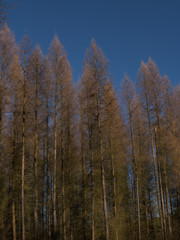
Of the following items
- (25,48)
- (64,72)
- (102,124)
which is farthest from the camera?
(64,72)

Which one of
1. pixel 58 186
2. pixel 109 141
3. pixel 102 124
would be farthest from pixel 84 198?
pixel 102 124

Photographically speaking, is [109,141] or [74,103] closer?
[109,141]

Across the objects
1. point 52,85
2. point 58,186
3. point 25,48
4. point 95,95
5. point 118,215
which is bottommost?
point 118,215

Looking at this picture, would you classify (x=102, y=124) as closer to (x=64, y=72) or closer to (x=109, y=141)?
(x=109, y=141)

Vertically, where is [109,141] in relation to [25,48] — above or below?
below

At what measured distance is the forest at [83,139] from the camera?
39.3 feet

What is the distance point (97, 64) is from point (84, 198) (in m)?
8.01

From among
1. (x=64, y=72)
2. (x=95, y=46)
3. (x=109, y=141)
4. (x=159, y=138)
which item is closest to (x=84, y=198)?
(x=109, y=141)

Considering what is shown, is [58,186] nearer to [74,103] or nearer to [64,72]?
[74,103]

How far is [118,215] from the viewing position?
45.1ft

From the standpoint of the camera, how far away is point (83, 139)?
1641 cm

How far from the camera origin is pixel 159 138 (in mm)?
16469

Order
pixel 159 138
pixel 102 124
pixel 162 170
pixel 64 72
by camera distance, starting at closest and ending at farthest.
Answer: pixel 102 124 → pixel 64 72 → pixel 159 138 → pixel 162 170

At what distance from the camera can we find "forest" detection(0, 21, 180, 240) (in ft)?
39.3
